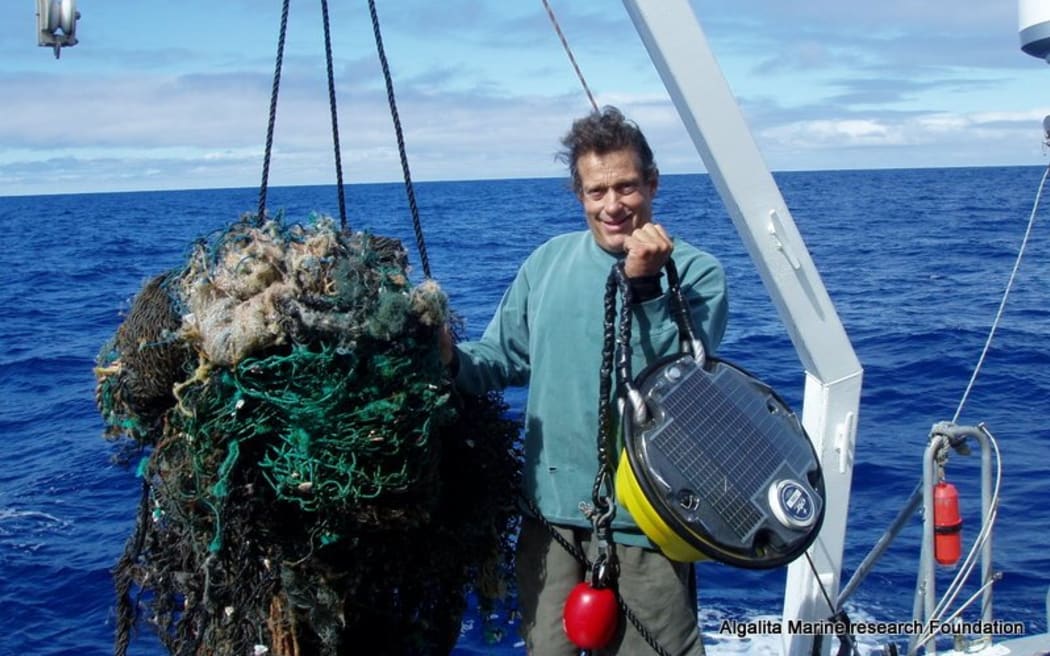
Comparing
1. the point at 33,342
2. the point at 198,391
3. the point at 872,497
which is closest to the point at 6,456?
the point at 33,342

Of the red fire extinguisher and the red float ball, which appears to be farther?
the red fire extinguisher

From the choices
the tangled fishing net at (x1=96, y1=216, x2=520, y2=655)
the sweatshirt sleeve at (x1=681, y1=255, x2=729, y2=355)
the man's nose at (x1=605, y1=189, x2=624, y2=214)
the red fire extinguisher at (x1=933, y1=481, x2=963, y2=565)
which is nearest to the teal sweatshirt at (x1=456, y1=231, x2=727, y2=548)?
the sweatshirt sleeve at (x1=681, y1=255, x2=729, y2=355)

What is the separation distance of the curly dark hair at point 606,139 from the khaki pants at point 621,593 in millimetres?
941

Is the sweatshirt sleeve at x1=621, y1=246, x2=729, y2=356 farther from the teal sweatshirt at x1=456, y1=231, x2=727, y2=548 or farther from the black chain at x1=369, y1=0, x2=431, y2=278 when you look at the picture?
the black chain at x1=369, y1=0, x2=431, y2=278

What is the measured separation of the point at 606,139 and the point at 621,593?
1150 mm

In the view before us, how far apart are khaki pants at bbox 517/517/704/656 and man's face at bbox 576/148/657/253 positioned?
2.59ft

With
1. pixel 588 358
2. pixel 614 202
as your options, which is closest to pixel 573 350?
pixel 588 358

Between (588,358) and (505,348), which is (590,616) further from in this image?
(505,348)

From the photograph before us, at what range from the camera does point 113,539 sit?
25.0ft

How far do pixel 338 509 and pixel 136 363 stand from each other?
0.55 meters

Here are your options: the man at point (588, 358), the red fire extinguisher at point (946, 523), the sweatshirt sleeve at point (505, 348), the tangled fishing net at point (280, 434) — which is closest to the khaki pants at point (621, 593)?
the man at point (588, 358)

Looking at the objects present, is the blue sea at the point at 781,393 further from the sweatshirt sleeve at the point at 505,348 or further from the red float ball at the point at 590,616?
the red float ball at the point at 590,616

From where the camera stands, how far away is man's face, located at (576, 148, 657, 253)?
239cm

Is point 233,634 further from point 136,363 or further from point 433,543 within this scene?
point 136,363
